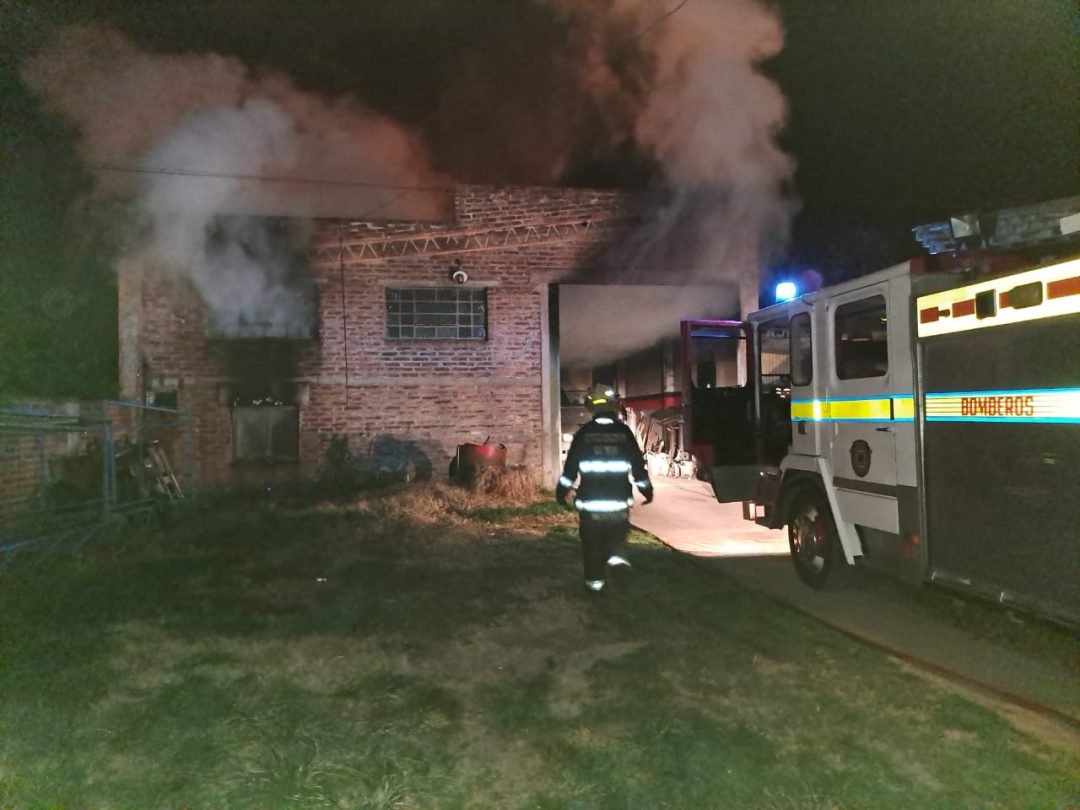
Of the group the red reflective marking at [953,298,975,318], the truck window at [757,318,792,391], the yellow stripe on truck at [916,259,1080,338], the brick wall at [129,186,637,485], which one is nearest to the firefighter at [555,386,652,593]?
the truck window at [757,318,792,391]

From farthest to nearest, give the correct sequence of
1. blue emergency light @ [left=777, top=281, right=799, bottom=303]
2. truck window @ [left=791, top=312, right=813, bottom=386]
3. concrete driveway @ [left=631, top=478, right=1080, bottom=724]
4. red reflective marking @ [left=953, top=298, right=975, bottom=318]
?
blue emergency light @ [left=777, top=281, right=799, bottom=303]
truck window @ [left=791, top=312, right=813, bottom=386]
red reflective marking @ [left=953, top=298, right=975, bottom=318]
concrete driveway @ [left=631, top=478, right=1080, bottom=724]

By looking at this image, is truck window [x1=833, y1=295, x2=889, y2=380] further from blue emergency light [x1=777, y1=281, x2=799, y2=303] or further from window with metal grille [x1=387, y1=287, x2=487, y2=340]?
window with metal grille [x1=387, y1=287, x2=487, y2=340]

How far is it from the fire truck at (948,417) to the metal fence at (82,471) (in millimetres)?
6750

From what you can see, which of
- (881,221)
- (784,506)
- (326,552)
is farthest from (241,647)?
(881,221)

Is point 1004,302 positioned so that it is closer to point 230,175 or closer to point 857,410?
point 857,410

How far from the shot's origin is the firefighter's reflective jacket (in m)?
5.24

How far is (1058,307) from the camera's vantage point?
343 cm

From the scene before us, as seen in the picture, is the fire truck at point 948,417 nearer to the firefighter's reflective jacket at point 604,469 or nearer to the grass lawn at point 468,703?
the grass lawn at point 468,703

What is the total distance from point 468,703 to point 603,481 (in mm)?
2129

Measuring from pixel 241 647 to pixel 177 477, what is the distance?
689 centimetres

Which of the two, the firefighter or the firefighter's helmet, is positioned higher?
the firefighter's helmet

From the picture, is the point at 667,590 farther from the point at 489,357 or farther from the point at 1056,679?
the point at 489,357

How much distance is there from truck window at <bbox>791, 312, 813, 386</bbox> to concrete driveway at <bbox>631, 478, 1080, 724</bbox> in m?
1.67

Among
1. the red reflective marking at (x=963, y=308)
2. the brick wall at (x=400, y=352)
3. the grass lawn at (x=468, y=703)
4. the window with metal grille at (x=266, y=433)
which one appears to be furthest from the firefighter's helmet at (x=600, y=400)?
the window with metal grille at (x=266, y=433)
